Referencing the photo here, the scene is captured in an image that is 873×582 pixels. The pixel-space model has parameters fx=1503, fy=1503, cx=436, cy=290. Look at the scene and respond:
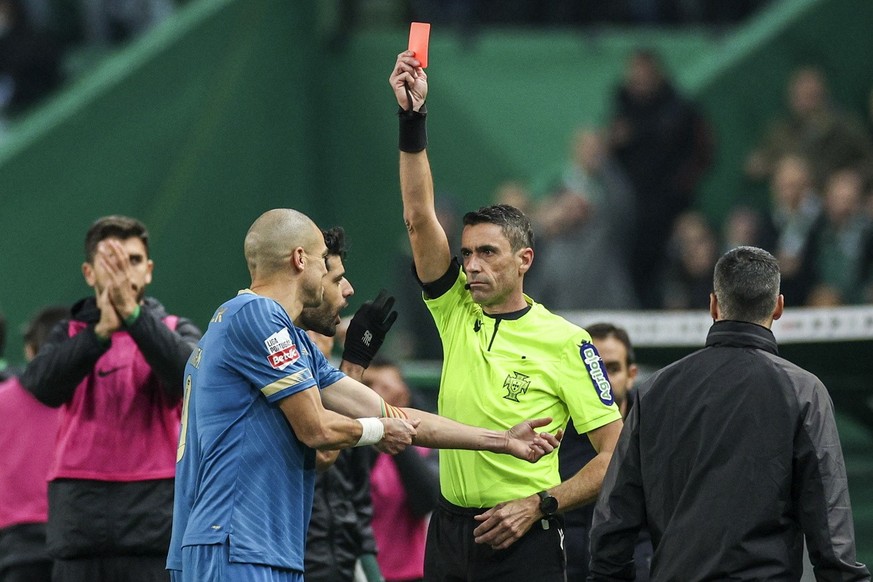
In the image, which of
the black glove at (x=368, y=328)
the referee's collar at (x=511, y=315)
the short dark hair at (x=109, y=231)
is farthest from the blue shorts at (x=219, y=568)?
the short dark hair at (x=109, y=231)

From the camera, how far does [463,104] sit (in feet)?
50.7

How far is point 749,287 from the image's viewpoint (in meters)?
4.86

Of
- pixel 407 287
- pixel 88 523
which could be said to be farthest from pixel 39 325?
pixel 407 287

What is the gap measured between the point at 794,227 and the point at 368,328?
6193mm

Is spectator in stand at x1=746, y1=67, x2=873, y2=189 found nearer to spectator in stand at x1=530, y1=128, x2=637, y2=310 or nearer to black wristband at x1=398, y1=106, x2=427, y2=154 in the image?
spectator in stand at x1=530, y1=128, x2=637, y2=310

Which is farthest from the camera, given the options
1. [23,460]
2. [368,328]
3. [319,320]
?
[23,460]

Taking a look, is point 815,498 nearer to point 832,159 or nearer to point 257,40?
point 832,159

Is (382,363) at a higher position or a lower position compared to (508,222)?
lower

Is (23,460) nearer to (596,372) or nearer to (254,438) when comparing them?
(254,438)

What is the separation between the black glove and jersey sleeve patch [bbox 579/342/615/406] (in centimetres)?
75

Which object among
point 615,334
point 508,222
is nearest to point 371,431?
point 508,222

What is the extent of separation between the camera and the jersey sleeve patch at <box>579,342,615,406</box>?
5.75m

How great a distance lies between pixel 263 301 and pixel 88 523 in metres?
1.77

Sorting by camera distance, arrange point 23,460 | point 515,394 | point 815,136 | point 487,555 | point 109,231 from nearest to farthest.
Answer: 1. point 487,555
2. point 515,394
3. point 109,231
4. point 23,460
5. point 815,136
